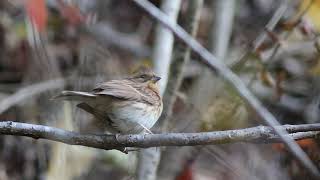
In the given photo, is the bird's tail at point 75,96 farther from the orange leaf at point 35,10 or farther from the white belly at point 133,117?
the orange leaf at point 35,10

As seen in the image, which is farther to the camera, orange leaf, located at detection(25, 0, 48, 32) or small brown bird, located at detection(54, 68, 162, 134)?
orange leaf, located at detection(25, 0, 48, 32)

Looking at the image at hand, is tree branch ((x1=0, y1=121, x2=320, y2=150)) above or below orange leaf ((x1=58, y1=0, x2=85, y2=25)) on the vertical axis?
below

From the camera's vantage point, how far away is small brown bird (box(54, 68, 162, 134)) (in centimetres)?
365

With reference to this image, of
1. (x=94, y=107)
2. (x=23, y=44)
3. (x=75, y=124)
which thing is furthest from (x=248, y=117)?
(x=23, y=44)

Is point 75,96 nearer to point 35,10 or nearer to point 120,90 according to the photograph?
point 120,90

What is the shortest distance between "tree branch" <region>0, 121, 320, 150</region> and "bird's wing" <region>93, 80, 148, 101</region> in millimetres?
488

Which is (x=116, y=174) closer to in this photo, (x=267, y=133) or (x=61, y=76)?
(x=61, y=76)

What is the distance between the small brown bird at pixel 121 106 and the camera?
3.65m

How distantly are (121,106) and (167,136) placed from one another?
0.92 metres

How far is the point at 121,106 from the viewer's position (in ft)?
12.4

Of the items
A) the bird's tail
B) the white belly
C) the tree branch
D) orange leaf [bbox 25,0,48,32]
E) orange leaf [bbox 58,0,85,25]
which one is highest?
orange leaf [bbox 58,0,85,25]

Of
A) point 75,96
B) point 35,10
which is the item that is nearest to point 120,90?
point 75,96

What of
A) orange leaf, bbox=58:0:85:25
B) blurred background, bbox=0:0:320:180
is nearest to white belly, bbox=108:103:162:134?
blurred background, bbox=0:0:320:180

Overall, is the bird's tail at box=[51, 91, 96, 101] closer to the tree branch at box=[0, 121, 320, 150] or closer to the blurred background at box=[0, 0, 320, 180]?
the tree branch at box=[0, 121, 320, 150]
